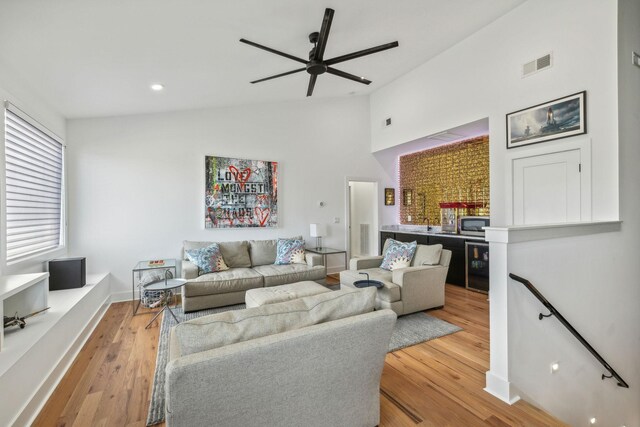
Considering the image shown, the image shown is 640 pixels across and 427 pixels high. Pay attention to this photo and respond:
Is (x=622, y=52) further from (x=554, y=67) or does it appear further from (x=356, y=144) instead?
(x=356, y=144)

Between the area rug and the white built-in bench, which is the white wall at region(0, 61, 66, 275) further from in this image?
the area rug

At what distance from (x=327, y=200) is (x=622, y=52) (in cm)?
418

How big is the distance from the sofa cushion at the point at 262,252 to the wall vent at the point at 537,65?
13.5 ft

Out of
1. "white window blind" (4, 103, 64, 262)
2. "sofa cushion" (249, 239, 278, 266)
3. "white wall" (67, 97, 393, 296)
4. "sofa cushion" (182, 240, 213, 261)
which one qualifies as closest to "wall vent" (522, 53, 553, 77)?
"white wall" (67, 97, 393, 296)

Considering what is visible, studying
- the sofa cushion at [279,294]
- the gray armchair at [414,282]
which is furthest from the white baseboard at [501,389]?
the sofa cushion at [279,294]

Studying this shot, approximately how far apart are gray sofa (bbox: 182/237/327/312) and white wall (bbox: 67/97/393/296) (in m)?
0.43

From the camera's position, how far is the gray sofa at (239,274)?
3.58 metres

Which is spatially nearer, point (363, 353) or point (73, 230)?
point (363, 353)

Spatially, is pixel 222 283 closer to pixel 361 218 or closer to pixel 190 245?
pixel 190 245

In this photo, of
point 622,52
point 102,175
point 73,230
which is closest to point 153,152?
point 102,175

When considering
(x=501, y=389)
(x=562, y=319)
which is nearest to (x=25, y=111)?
(x=501, y=389)

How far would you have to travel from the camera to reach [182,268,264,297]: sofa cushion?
3525 mm

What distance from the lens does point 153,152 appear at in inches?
170

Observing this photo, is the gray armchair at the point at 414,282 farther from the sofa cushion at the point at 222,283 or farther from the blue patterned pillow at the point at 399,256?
A: the sofa cushion at the point at 222,283
